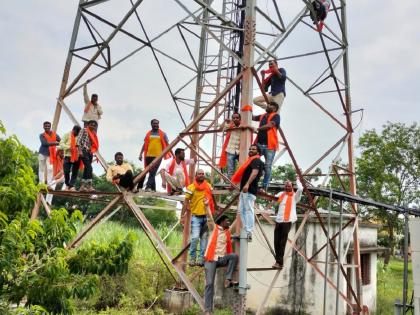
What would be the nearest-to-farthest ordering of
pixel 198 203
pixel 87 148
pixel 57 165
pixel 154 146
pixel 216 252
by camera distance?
pixel 216 252, pixel 198 203, pixel 87 148, pixel 154 146, pixel 57 165

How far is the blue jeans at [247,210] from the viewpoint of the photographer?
7223 mm

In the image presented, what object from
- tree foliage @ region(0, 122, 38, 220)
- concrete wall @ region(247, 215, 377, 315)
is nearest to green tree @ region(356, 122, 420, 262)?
concrete wall @ region(247, 215, 377, 315)

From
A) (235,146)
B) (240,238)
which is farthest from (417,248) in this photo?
(235,146)

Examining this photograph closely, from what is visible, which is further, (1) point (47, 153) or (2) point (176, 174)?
(1) point (47, 153)

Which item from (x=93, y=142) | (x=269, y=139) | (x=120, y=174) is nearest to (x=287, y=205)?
(x=269, y=139)

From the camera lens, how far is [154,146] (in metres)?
9.66

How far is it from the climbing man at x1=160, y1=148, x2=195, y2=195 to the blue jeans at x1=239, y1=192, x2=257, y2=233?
2177 mm

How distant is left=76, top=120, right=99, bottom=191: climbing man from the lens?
9320mm

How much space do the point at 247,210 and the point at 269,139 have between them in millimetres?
1679

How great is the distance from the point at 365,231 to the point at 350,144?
3980 millimetres

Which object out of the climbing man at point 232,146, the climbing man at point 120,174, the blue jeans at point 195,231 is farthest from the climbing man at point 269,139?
the climbing man at point 120,174

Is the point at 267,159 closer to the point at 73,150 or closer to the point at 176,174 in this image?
the point at 176,174

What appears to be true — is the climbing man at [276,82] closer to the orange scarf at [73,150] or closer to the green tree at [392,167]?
the orange scarf at [73,150]

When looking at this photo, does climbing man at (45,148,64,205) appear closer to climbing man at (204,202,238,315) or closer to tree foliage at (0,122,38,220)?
climbing man at (204,202,238,315)
